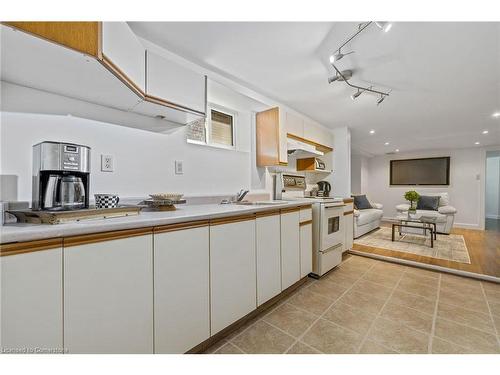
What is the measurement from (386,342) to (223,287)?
115 cm

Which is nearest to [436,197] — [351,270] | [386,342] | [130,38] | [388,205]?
[388,205]

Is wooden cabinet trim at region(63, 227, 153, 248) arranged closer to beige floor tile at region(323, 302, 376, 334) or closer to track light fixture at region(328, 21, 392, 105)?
beige floor tile at region(323, 302, 376, 334)

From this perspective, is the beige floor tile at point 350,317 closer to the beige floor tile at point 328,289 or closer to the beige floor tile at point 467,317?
the beige floor tile at point 328,289

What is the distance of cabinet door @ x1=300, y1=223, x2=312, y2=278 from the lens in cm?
212

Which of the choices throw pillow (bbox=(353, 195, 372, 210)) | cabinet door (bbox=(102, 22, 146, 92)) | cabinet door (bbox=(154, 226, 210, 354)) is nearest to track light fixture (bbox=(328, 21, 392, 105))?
cabinet door (bbox=(102, 22, 146, 92))

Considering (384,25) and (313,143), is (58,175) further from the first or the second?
(313,143)

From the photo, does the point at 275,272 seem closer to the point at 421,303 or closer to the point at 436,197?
the point at 421,303

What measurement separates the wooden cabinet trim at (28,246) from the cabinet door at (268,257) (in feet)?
3.70

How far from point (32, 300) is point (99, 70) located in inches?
39.7

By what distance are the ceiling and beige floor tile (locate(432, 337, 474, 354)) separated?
213 cm

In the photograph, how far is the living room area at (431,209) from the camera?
10.2 feet

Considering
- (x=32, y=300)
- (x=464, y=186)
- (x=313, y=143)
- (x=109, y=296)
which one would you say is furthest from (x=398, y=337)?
(x=464, y=186)

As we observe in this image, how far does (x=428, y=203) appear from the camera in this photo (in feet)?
16.9

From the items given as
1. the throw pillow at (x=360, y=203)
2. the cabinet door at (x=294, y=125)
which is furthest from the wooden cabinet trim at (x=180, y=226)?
the throw pillow at (x=360, y=203)
